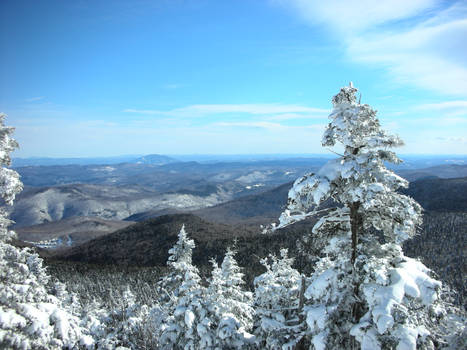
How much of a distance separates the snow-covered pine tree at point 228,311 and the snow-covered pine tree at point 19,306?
7272 mm

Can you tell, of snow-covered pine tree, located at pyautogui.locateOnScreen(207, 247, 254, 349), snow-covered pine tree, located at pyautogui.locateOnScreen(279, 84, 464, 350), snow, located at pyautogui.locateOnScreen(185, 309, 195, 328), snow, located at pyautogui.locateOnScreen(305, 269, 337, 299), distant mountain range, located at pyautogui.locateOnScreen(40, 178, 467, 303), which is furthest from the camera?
distant mountain range, located at pyautogui.locateOnScreen(40, 178, 467, 303)

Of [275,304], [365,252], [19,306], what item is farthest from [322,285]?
[19,306]

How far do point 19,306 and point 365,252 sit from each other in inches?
417

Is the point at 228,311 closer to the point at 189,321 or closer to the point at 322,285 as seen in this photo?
Result: the point at 189,321

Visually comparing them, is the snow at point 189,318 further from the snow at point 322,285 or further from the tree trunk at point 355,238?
the tree trunk at point 355,238

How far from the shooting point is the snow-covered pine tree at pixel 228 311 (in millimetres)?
14203

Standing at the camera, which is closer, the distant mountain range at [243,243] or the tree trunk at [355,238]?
the tree trunk at [355,238]

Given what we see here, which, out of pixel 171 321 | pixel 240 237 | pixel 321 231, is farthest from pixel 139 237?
pixel 321 231

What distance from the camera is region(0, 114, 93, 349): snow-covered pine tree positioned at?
27.3 feet

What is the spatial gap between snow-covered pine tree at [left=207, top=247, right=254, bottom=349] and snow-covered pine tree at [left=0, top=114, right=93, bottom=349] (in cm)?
727

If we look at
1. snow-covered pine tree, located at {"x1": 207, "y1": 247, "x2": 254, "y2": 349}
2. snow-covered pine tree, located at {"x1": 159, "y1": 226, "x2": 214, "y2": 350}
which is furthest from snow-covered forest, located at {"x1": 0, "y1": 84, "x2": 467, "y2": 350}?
snow-covered pine tree, located at {"x1": 159, "y1": 226, "x2": 214, "y2": 350}

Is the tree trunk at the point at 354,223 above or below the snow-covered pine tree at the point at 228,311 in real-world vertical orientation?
above

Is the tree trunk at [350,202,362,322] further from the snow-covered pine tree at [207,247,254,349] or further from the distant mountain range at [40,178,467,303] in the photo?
the distant mountain range at [40,178,467,303]

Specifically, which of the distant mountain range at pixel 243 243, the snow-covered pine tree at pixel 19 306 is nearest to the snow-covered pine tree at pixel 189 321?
the snow-covered pine tree at pixel 19 306
